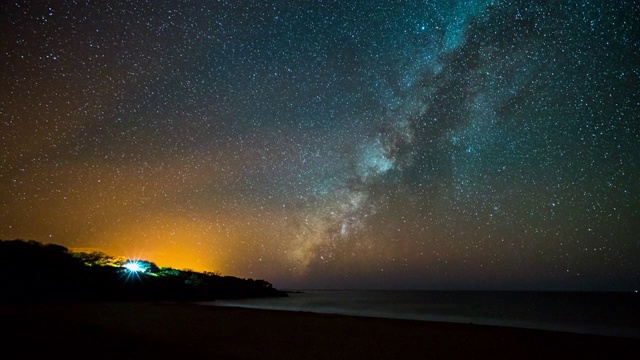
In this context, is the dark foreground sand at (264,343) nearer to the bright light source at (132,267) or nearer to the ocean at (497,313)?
the ocean at (497,313)

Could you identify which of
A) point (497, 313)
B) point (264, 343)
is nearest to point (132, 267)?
point (264, 343)

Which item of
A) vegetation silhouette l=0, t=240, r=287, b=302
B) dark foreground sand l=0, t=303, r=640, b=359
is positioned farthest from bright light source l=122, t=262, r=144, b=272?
dark foreground sand l=0, t=303, r=640, b=359

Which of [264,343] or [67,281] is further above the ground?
[67,281]

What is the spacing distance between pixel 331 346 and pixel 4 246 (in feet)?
108

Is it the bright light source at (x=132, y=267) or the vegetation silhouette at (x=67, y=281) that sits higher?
the bright light source at (x=132, y=267)

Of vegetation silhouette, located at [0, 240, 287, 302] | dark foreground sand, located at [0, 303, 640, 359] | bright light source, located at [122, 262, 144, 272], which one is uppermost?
bright light source, located at [122, 262, 144, 272]

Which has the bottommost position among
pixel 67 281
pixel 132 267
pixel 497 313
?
pixel 497 313

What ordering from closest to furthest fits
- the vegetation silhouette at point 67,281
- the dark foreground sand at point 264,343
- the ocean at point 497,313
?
the dark foreground sand at point 264,343 → the vegetation silhouette at point 67,281 → the ocean at point 497,313

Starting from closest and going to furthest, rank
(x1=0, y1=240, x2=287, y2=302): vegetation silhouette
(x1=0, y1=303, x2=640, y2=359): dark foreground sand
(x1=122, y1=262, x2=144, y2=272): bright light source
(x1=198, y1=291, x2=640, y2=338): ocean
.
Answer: (x1=0, y1=303, x2=640, y2=359): dark foreground sand → (x1=0, y1=240, x2=287, y2=302): vegetation silhouette → (x1=198, y1=291, x2=640, y2=338): ocean → (x1=122, y1=262, x2=144, y2=272): bright light source

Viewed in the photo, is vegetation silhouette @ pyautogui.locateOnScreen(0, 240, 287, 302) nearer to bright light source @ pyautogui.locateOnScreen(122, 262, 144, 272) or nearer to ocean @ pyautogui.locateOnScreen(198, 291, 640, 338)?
bright light source @ pyautogui.locateOnScreen(122, 262, 144, 272)

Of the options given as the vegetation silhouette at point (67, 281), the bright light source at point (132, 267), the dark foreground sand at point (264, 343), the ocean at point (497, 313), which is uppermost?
the bright light source at point (132, 267)

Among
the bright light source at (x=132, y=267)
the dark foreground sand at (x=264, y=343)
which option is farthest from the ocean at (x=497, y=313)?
the dark foreground sand at (x=264, y=343)

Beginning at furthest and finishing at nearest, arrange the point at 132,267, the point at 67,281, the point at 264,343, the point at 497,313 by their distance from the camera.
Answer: the point at 132,267 < the point at 497,313 < the point at 67,281 < the point at 264,343

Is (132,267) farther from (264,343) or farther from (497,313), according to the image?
(497,313)
